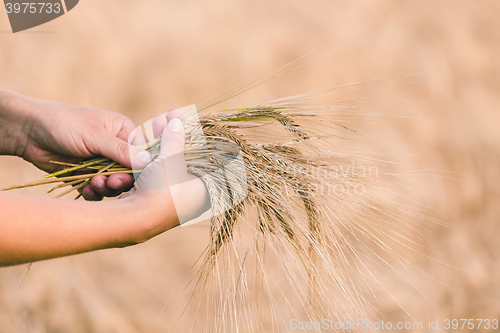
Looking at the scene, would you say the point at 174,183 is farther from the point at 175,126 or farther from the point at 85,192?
the point at 85,192

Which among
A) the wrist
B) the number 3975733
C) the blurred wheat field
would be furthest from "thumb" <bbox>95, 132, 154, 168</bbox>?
the number 3975733

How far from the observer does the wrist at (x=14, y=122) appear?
2.39 ft

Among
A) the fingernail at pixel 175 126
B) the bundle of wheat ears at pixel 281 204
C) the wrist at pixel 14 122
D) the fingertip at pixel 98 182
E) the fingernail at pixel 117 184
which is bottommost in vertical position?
the bundle of wheat ears at pixel 281 204

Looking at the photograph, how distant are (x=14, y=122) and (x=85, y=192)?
0.23m

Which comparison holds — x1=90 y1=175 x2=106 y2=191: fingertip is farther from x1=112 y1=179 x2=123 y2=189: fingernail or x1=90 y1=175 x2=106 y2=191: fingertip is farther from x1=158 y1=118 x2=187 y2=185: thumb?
x1=158 y1=118 x2=187 y2=185: thumb

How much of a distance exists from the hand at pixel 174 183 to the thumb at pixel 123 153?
0.04m

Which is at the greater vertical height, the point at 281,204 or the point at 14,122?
the point at 14,122

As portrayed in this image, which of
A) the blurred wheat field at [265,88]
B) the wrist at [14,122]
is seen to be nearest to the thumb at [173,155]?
the wrist at [14,122]

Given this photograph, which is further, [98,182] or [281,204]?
[98,182]

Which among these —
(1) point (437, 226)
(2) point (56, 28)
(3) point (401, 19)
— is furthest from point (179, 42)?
(1) point (437, 226)

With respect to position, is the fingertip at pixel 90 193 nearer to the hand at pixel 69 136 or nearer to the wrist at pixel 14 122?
the hand at pixel 69 136

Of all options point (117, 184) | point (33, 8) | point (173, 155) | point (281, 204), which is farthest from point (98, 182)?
point (33, 8)

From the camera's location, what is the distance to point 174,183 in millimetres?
600

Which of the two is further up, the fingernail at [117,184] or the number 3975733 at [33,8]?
the number 3975733 at [33,8]
